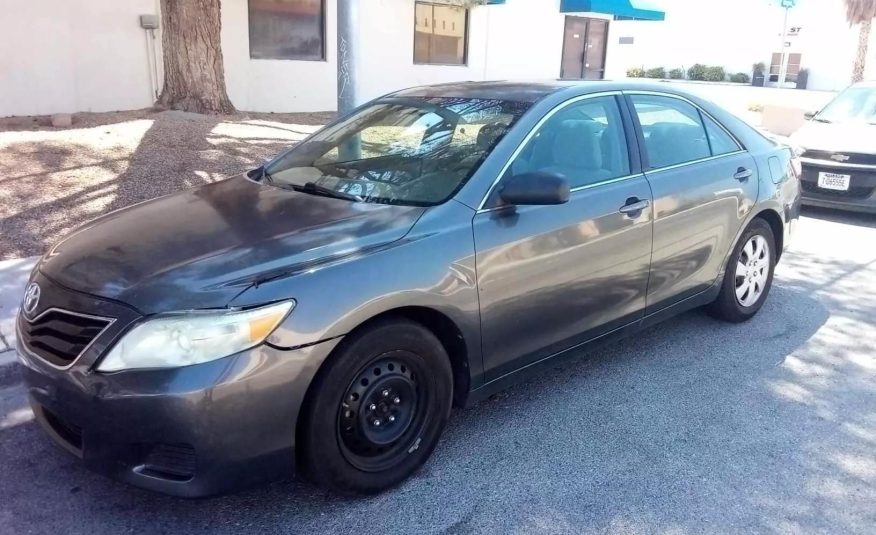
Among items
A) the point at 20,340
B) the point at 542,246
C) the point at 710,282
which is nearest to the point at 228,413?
the point at 20,340

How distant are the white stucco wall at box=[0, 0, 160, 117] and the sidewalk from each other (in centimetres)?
720

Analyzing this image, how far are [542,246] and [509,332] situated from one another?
45 centimetres

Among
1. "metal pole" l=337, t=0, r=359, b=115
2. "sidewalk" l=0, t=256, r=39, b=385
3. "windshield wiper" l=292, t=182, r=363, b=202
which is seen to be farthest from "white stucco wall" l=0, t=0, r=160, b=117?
"windshield wiper" l=292, t=182, r=363, b=202

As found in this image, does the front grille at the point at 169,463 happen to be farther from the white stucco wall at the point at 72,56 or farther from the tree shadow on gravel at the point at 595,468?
the white stucco wall at the point at 72,56

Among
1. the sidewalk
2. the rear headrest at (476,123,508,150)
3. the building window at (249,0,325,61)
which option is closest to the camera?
the rear headrest at (476,123,508,150)

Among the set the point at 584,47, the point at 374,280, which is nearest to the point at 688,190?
the point at 374,280

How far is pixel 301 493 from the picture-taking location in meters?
3.07

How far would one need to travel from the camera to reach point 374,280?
284cm

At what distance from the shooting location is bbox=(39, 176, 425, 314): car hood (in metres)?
2.64

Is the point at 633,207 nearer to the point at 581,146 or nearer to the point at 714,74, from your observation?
the point at 581,146

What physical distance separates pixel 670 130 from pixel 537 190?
166 cm

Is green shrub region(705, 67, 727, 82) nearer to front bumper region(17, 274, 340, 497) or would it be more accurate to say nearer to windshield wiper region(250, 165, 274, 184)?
windshield wiper region(250, 165, 274, 184)

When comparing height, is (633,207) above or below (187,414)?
above

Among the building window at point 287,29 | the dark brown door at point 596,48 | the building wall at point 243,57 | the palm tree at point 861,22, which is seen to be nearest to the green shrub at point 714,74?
the palm tree at point 861,22
